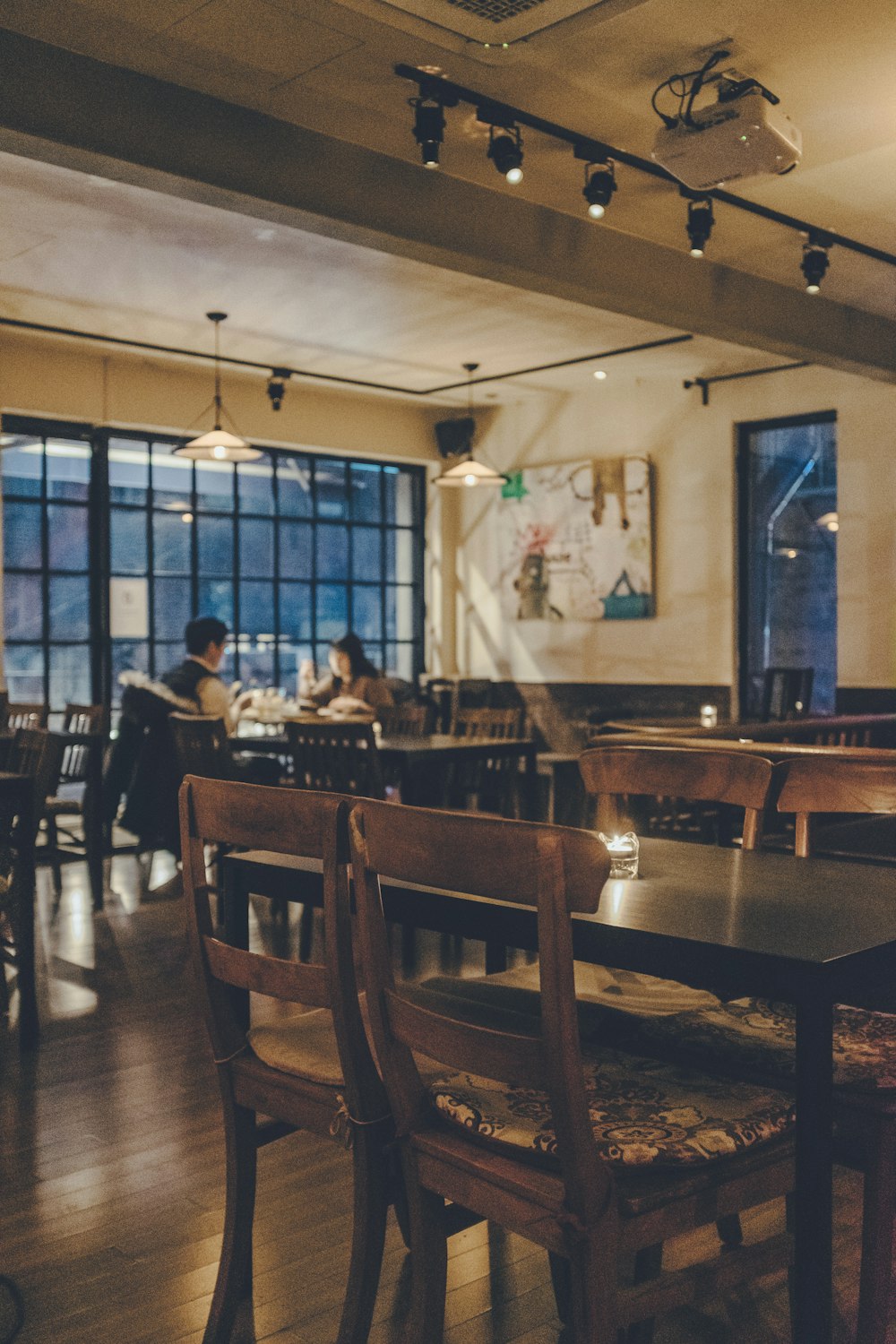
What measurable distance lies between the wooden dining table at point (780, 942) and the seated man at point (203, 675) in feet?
15.1

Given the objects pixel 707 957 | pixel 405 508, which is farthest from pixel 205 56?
pixel 405 508

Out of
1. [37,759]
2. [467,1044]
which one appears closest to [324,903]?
[467,1044]

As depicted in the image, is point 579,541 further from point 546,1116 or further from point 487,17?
point 546,1116

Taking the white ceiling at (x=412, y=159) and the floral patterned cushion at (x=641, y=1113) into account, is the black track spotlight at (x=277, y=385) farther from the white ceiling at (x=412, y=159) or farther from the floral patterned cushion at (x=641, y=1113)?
the floral patterned cushion at (x=641, y=1113)

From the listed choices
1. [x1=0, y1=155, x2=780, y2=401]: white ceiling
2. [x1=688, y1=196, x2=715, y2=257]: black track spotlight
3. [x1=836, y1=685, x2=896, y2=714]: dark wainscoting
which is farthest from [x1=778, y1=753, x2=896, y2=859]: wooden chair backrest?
[x1=836, y1=685, x2=896, y2=714]: dark wainscoting

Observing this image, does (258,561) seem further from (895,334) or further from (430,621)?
(895,334)

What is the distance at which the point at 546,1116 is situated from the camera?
1.64m

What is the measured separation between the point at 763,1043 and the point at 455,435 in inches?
331

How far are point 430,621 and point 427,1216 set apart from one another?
8.65 meters

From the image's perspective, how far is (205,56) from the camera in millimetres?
3930

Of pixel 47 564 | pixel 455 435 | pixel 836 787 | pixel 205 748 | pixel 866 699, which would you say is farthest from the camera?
pixel 455 435

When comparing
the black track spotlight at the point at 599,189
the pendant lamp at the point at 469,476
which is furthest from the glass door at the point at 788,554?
the black track spotlight at the point at 599,189

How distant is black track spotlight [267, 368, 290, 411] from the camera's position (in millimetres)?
8594

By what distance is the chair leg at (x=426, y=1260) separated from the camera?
66.9 inches
